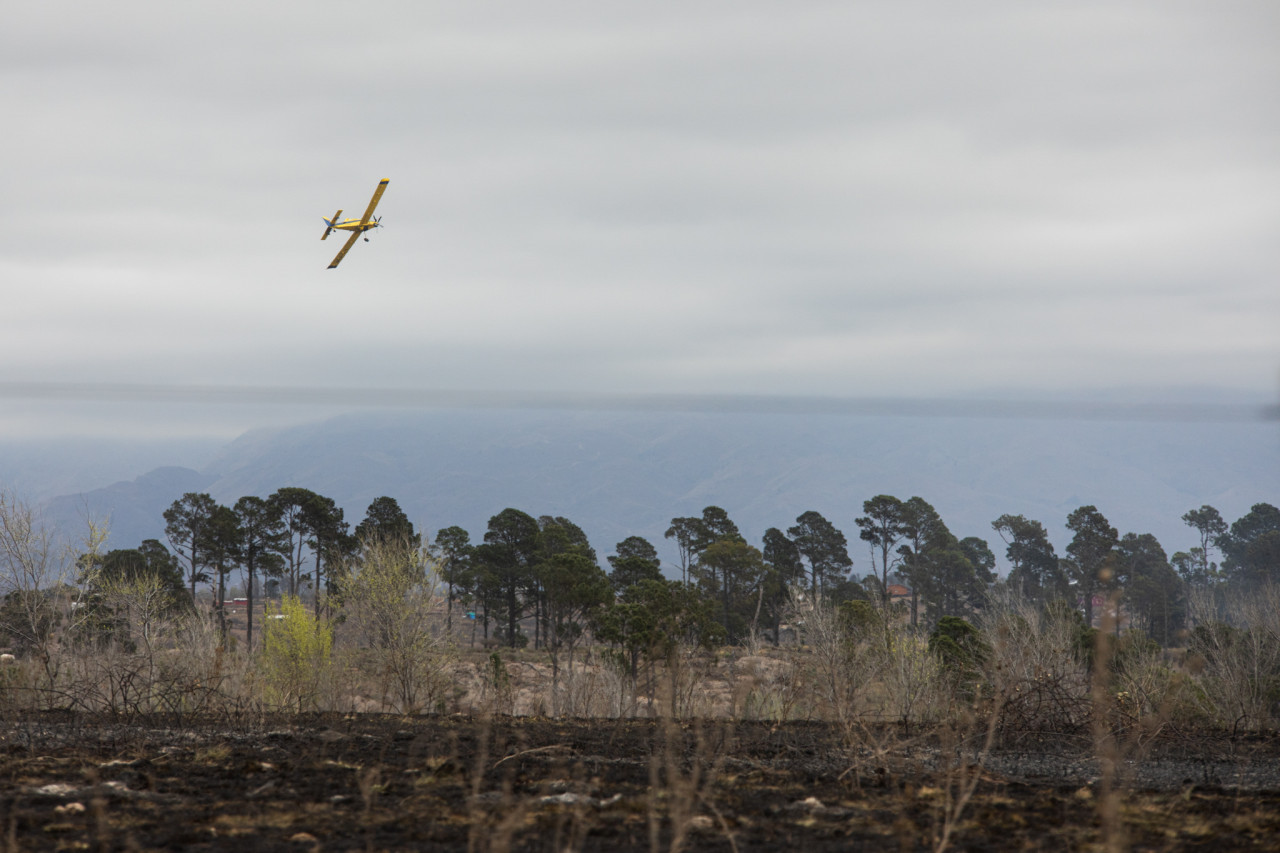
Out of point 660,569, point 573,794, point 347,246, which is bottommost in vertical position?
point 660,569

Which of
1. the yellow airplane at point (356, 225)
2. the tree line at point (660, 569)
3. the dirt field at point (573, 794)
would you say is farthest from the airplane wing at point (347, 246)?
the tree line at point (660, 569)

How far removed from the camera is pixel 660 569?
82.6 m

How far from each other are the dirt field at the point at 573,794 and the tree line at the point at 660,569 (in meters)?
23.8

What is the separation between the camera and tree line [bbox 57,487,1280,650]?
54.9 m

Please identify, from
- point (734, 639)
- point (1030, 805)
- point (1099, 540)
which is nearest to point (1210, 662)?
point (734, 639)

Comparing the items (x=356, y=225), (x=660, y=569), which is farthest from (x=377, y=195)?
(x=660, y=569)

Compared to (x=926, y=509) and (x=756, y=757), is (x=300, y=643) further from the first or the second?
(x=926, y=509)

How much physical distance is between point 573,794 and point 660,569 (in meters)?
72.6

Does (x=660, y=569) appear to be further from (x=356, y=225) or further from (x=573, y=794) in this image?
(x=573, y=794)

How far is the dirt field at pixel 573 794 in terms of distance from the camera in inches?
337

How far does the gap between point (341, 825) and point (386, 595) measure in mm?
29683

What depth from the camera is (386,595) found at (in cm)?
3756

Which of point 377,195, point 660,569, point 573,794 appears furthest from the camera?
point 660,569

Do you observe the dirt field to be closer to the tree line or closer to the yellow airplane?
the yellow airplane
